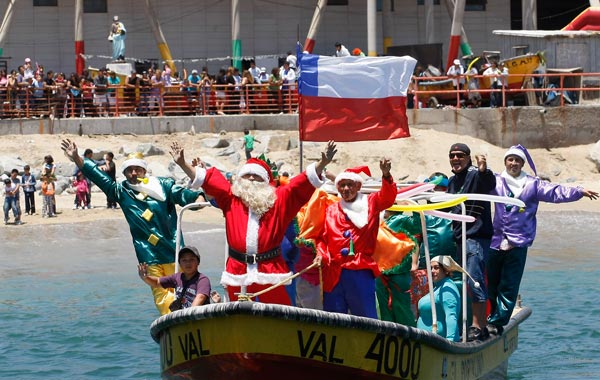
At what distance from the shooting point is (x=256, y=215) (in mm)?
10438

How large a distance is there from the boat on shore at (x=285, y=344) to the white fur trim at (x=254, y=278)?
1.46 ft

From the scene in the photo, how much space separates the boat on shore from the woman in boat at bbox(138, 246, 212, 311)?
1.13ft

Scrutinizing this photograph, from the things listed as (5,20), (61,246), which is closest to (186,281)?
(61,246)

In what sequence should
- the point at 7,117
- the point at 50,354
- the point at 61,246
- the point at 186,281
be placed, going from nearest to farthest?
the point at 186,281, the point at 50,354, the point at 61,246, the point at 7,117

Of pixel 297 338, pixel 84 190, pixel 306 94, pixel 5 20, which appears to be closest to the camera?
pixel 297 338

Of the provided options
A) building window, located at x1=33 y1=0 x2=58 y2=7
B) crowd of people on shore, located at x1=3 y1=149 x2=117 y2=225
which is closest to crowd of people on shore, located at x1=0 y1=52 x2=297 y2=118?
crowd of people on shore, located at x1=3 y1=149 x2=117 y2=225

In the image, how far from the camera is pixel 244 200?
10.5 m

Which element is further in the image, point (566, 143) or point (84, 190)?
point (566, 143)

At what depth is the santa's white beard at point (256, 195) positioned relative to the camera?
10.4 metres

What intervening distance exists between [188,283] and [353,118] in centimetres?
332

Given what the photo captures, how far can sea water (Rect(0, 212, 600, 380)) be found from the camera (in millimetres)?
14898

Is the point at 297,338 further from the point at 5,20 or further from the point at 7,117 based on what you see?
the point at 5,20

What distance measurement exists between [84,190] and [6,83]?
6.33 metres

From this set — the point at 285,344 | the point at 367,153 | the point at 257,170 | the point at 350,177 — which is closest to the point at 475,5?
the point at 367,153
